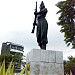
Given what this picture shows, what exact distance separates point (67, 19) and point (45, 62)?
1218 centimetres

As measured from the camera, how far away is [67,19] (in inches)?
740

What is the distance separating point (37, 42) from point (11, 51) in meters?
64.0

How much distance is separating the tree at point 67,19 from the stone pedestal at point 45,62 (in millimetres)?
11053

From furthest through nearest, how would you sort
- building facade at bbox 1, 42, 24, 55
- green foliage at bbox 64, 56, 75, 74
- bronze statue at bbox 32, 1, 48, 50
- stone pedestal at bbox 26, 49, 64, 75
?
building facade at bbox 1, 42, 24, 55 < green foliage at bbox 64, 56, 75, 74 < bronze statue at bbox 32, 1, 48, 50 < stone pedestal at bbox 26, 49, 64, 75

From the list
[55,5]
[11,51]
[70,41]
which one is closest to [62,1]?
[55,5]

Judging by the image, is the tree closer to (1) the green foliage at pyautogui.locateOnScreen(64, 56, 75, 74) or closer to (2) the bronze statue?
(1) the green foliage at pyautogui.locateOnScreen(64, 56, 75, 74)

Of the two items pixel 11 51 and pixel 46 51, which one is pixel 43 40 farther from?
pixel 11 51

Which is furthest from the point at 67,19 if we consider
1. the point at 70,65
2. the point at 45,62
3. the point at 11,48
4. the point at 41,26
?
the point at 11,48

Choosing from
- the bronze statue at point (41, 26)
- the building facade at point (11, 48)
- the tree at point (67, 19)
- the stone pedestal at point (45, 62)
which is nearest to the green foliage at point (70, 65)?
the tree at point (67, 19)

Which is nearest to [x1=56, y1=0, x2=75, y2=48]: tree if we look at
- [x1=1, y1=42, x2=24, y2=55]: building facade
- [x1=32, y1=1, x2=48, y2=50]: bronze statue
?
[x1=32, y1=1, x2=48, y2=50]: bronze statue

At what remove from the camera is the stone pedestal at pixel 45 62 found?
6.80m

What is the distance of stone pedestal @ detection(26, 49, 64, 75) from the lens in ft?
22.3

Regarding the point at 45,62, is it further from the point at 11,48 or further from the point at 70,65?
the point at 11,48

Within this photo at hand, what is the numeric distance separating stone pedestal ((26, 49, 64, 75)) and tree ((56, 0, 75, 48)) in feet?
36.3
